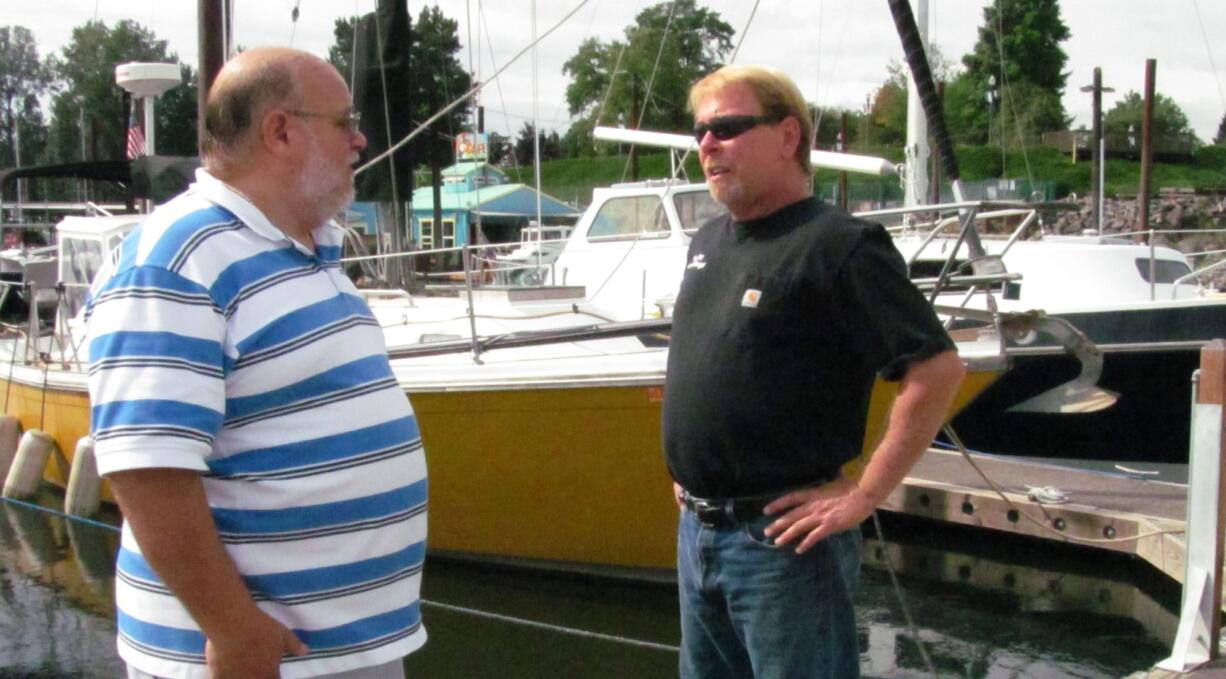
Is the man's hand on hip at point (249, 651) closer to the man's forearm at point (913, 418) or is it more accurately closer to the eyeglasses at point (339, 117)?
the eyeglasses at point (339, 117)

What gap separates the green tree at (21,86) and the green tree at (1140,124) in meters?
66.2

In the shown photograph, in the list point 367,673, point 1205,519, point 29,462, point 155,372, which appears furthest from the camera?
point 29,462

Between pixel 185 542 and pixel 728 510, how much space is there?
42.1 inches

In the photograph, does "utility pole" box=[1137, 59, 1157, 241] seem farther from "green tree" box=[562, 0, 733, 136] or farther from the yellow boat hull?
"green tree" box=[562, 0, 733, 136]

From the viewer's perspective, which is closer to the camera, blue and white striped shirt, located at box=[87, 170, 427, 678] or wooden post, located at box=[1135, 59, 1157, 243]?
blue and white striped shirt, located at box=[87, 170, 427, 678]

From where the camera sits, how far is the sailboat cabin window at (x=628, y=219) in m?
9.65

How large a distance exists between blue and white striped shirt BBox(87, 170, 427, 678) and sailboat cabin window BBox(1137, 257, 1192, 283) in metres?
10.9

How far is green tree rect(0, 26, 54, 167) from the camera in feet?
269

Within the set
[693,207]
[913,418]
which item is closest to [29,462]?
[693,207]

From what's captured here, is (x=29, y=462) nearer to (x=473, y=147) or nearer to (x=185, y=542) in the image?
(x=473, y=147)

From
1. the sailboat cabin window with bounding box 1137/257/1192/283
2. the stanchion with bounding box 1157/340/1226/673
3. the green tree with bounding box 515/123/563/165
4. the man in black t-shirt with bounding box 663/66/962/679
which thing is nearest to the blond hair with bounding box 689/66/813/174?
the man in black t-shirt with bounding box 663/66/962/679

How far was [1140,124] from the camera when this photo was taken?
67.2 m

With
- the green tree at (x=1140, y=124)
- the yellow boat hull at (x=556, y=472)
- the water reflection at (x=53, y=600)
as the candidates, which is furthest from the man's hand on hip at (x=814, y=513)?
the green tree at (x=1140, y=124)

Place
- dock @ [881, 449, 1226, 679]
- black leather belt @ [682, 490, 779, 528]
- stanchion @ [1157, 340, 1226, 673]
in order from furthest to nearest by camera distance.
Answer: dock @ [881, 449, 1226, 679] → stanchion @ [1157, 340, 1226, 673] → black leather belt @ [682, 490, 779, 528]
